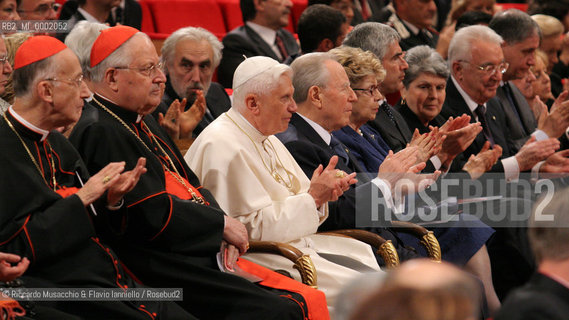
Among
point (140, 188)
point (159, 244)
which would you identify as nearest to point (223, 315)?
point (159, 244)

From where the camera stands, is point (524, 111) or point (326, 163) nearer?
point (326, 163)

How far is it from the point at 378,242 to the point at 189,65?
6.32ft

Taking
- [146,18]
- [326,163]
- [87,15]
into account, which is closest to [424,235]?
[326,163]

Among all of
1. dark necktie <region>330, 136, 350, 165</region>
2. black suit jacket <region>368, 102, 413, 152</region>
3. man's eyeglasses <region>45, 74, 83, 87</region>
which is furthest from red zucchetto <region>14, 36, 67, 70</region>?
black suit jacket <region>368, 102, 413, 152</region>

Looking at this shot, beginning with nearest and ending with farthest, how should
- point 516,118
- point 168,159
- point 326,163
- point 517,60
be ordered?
point 168,159 → point 326,163 → point 516,118 → point 517,60

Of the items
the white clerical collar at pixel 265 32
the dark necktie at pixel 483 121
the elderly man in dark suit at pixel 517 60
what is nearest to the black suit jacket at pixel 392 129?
the dark necktie at pixel 483 121

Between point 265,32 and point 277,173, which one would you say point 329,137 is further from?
point 265,32

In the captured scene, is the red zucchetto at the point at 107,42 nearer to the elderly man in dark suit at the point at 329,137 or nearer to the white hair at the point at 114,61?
Answer: the white hair at the point at 114,61

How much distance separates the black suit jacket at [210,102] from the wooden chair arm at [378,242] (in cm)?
145

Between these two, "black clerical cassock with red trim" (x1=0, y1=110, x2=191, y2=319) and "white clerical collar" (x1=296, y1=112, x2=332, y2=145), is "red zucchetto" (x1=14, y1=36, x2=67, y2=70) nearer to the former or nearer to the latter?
"black clerical cassock with red trim" (x1=0, y1=110, x2=191, y2=319)

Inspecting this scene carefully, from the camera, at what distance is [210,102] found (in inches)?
213

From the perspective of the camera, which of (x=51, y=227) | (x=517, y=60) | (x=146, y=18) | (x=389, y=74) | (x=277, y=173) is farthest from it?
(x=146, y=18)

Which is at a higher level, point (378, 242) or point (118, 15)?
point (118, 15)

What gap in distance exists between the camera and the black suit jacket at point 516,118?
6184mm
